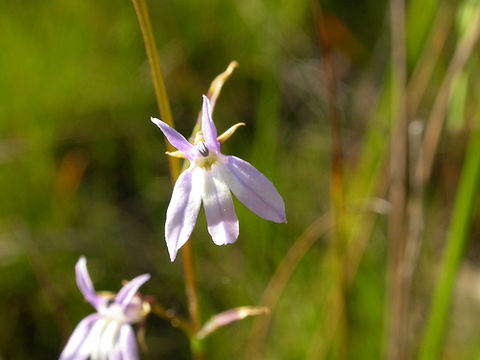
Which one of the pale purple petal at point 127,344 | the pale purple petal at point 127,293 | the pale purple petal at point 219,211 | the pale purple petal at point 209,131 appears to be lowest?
the pale purple petal at point 127,344

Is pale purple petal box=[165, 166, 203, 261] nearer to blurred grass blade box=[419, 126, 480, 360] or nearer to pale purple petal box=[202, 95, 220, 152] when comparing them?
pale purple petal box=[202, 95, 220, 152]

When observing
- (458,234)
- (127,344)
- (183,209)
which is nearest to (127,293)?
(127,344)

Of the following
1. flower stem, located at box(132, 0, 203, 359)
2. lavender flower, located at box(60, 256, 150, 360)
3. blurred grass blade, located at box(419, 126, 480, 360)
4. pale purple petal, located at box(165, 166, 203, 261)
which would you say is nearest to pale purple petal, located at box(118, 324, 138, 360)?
lavender flower, located at box(60, 256, 150, 360)

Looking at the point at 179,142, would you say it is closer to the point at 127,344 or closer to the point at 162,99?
the point at 162,99

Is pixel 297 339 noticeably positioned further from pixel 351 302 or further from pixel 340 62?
pixel 340 62

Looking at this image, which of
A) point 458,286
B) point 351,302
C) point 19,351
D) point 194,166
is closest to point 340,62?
point 458,286

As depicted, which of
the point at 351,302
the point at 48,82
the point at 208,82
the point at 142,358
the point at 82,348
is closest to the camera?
the point at 82,348

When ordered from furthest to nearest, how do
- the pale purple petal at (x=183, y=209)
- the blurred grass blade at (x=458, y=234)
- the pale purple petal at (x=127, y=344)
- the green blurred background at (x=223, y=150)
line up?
the green blurred background at (x=223, y=150) → the blurred grass blade at (x=458, y=234) → the pale purple petal at (x=127, y=344) → the pale purple petal at (x=183, y=209)

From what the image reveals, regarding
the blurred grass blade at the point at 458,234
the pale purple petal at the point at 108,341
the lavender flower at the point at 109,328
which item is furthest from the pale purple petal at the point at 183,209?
the blurred grass blade at the point at 458,234

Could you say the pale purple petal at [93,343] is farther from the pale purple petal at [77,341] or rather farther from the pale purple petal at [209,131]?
the pale purple petal at [209,131]
